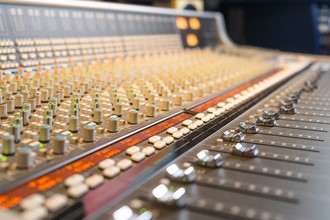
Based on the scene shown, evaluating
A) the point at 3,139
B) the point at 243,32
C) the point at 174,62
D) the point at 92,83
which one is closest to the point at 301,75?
the point at 174,62

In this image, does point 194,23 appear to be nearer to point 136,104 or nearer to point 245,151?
point 136,104

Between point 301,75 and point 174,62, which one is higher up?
point 174,62

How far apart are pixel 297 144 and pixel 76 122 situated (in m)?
0.60

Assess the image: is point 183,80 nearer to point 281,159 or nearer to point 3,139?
point 281,159

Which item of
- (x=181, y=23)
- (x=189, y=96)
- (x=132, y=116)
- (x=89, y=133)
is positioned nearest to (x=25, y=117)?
(x=89, y=133)

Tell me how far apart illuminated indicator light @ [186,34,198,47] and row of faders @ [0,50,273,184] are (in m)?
0.96

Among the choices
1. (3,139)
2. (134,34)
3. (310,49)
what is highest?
(134,34)

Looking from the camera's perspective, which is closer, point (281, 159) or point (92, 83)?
point (281, 159)

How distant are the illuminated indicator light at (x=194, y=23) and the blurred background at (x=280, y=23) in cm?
110

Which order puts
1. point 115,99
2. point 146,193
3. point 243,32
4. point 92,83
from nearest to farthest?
1. point 146,193
2. point 115,99
3. point 92,83
4. point 243,32

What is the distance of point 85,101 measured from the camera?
125 centimetres

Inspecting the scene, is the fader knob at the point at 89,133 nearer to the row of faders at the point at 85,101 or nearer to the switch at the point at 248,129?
the row of faders at the point at 85,101

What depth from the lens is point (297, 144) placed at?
110 centimetres

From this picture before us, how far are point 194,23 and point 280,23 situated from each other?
195 cm
